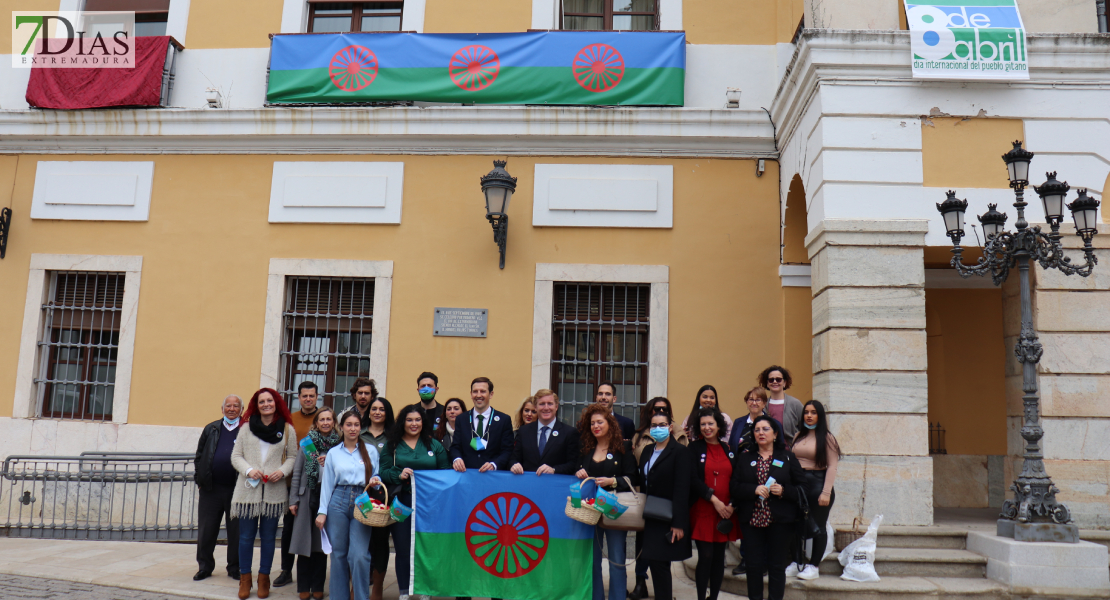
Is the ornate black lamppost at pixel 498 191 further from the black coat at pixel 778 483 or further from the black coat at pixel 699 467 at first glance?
the black coat at pixel 778 483

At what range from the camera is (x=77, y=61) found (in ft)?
33.6

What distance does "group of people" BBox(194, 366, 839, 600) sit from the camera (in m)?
5.79

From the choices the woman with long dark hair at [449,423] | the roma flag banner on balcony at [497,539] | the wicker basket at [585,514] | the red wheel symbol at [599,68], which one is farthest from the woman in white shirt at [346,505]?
the red wheel symbol at [599,68]

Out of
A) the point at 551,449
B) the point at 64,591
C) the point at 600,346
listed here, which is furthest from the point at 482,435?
the point at 64,591

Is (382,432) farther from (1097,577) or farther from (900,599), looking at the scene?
(1097,577)

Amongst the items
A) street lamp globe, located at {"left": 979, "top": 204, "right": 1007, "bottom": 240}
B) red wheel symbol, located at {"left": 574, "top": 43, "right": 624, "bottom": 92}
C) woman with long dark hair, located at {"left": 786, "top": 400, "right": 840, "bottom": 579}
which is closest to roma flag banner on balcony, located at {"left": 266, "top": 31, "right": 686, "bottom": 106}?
red wheel symbol, located at {"left": 574, "top": 43, "right": 624, "bottom": 92}

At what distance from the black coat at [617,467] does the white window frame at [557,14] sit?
6008mm

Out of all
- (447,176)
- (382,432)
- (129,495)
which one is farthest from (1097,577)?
(129,495)

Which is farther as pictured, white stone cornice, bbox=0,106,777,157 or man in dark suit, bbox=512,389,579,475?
white stone cornice, bbox=0,106,777,157

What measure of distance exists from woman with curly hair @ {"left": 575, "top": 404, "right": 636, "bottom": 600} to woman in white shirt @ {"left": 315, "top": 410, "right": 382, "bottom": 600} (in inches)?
63.4

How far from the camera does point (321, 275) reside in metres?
9.60

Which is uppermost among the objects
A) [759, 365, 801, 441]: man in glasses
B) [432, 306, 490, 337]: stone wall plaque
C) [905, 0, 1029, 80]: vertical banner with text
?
[905, 0, 1029, 80]: vertical banner with text

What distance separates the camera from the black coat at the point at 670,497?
571 cm

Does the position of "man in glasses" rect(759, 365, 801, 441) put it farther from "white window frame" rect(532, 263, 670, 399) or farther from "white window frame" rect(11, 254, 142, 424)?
"white window frame" rect(11, 254, 142, 424)
